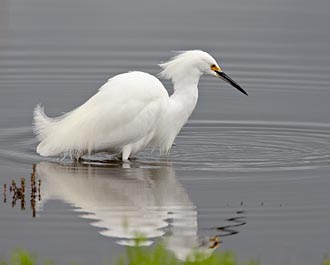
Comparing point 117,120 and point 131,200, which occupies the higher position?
point 117,120

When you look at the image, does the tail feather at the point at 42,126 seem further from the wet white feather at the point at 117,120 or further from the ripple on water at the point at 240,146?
the ripple on water at the point at 240,146

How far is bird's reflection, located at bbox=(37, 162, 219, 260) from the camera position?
8156 millimetres

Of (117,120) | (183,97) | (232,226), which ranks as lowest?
(232,226)

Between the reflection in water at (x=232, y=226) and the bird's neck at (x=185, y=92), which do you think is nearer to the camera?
the reflection in water at (x=232, y=226)

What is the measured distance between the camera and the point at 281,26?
1836 cm

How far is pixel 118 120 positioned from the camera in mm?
10727

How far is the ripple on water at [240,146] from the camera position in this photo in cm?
1077

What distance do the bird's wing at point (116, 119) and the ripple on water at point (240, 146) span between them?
1.29ft

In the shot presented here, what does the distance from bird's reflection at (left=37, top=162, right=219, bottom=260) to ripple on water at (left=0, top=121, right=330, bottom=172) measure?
0.55 metres

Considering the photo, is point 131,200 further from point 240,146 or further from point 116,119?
point 240,146

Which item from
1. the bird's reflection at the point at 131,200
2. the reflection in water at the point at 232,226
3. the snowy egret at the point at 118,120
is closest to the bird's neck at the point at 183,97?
the snowy egret at the point at 118,120

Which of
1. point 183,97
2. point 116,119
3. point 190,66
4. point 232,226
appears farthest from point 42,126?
point 232,226

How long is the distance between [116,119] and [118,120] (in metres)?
0.02

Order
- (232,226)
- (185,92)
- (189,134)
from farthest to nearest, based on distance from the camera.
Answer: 1. (189,134)
2. (185,92)
3. (232,226)
